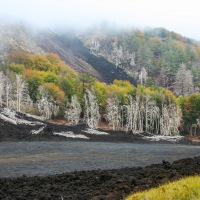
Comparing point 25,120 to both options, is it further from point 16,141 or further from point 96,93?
point 96,93

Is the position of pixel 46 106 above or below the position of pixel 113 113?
above

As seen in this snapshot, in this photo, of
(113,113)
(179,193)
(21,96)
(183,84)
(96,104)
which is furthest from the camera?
(183,84)

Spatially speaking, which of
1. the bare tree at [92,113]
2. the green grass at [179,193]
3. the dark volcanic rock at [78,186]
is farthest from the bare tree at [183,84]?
the green grass at [179,193]

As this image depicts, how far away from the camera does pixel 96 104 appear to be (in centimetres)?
10712

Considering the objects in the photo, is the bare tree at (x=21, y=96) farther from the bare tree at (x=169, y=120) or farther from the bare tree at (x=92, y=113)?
the bare tree at (x=169, y=120)

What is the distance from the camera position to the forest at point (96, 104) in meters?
105

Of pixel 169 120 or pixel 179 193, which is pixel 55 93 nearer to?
pixel 169 120

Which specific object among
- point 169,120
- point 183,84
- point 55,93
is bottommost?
point 169,120

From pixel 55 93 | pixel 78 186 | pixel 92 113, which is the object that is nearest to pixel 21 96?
pixel 55 93

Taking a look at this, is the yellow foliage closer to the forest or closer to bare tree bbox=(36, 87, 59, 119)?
the forest

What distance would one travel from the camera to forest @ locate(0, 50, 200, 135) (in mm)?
105000

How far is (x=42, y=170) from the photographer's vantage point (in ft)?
103

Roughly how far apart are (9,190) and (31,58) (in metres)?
142

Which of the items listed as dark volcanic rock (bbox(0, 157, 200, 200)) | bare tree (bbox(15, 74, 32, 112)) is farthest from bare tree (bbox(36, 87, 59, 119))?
dark volcanic rock (bbox(0, 157, 200, 200))
